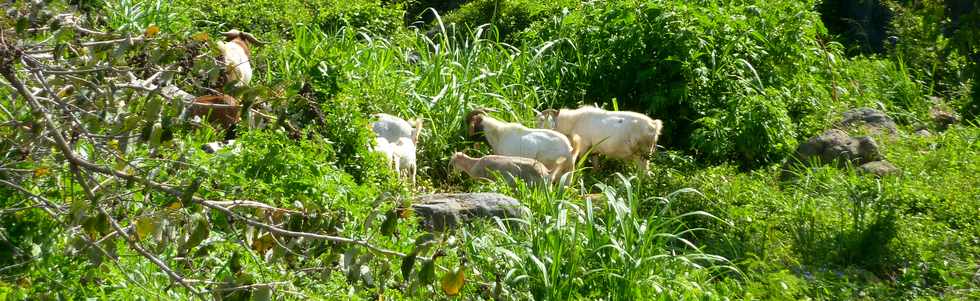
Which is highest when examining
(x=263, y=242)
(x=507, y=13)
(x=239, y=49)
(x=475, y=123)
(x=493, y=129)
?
(x=263, y=242)

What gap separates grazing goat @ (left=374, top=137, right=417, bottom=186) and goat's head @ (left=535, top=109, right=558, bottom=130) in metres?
1.33

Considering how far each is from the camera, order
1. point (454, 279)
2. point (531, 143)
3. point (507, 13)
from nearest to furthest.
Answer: point (454, 279) → point (531, 143) → point (507, 13)

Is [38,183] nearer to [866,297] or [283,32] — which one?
[866,297]

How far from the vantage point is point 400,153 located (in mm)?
8906

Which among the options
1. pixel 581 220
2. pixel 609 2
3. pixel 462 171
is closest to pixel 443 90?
pixel 462 171

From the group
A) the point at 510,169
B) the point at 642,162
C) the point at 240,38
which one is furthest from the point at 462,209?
the point at 240,38

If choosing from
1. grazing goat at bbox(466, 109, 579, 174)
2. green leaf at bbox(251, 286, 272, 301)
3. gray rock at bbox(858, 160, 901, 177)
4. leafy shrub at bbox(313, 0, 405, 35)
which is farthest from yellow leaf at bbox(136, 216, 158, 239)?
leafy shrub at bbox(313, 0, 405, 35)

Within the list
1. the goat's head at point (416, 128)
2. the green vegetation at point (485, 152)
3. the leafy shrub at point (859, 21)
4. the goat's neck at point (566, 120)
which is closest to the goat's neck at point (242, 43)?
the green vegetation at point (485, 152)

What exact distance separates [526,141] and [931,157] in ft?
10.1

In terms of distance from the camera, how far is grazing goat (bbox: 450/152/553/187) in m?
8.75

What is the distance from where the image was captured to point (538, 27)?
39.1ft

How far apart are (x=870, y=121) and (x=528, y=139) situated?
348 centimetres

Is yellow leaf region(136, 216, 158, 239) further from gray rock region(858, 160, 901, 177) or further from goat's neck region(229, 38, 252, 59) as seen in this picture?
gray rock region(858, 160, 901, 177)

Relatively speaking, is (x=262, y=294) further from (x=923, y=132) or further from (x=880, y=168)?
(x=923, y=132)
